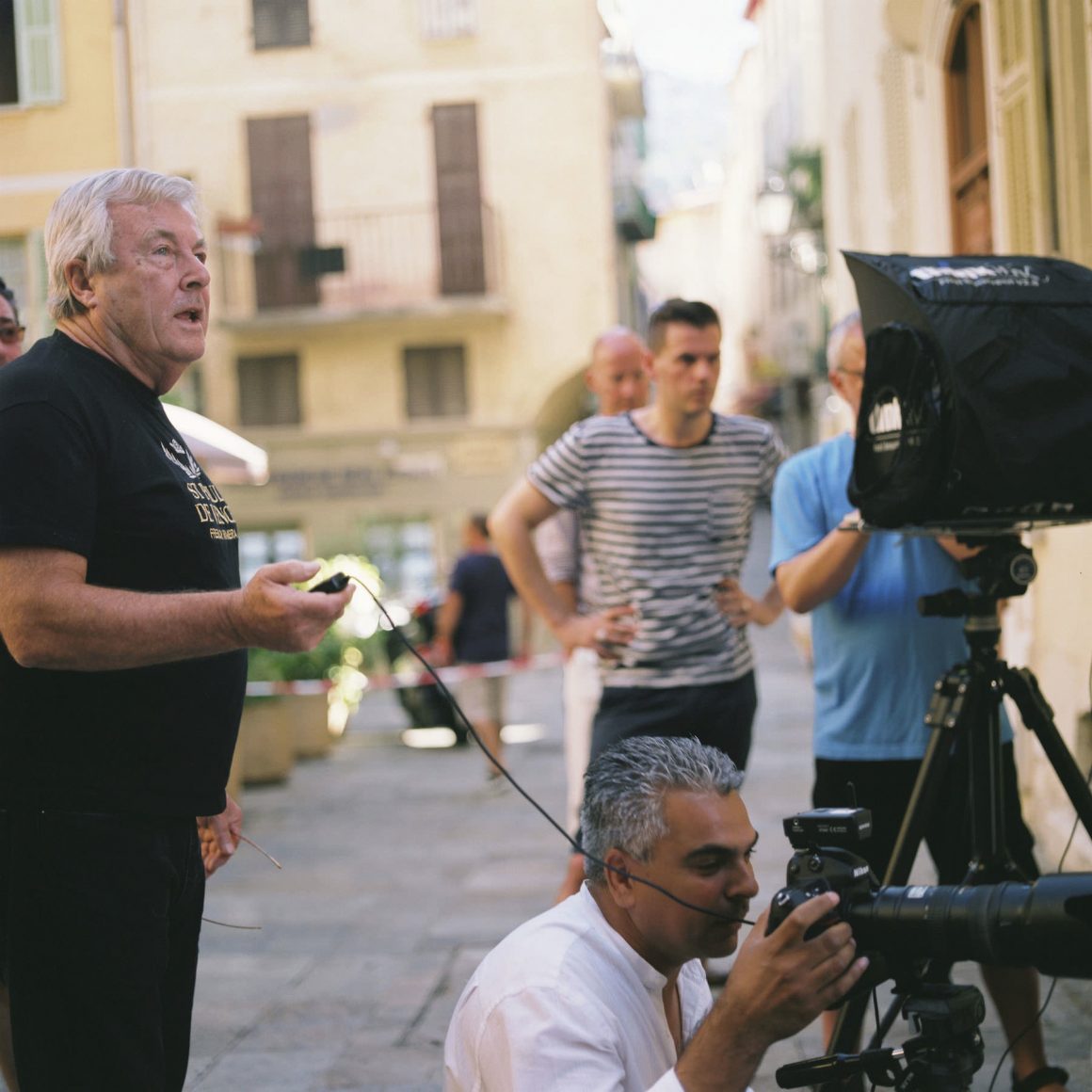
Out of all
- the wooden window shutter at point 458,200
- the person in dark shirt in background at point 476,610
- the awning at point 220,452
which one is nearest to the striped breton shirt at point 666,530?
the awning at point 220,452

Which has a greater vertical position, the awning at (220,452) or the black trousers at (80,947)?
the awning at (220,452)

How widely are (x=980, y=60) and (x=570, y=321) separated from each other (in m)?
10.1

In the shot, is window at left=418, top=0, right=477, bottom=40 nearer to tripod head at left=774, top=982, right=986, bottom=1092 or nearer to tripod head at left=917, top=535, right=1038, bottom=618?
tripod head at left=917, top=535, right=1038, bottom=618

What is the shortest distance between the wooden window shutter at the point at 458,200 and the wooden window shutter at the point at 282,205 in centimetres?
101

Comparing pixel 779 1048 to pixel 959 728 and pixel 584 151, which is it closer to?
pixel 959 728

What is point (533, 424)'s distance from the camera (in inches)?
733

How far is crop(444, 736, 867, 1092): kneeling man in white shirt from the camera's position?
199cm

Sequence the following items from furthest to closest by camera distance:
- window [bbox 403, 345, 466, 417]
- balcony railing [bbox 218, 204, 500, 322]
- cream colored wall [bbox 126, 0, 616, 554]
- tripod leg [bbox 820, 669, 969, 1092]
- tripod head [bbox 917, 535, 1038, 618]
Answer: window [bbox 403, 345, 466, 417] < balcony railing [bbox 218, 204, 500, 322] < cream colored wall [bbox 126, 0, 616, 554] < tripod leg [bbox 820, 669, 969, 1092] < tripod head [bbox 917, 535, 1038, 618]

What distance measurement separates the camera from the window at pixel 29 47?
446cm

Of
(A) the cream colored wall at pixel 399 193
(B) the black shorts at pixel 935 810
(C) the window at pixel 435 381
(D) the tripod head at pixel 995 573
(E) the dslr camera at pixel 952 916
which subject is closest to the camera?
(E) the dslr camera at pixel 952 916

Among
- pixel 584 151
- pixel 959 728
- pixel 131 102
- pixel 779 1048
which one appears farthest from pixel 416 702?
pixel 959 728

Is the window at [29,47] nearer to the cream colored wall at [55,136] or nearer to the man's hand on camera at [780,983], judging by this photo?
the cream colored wall at [55,136]

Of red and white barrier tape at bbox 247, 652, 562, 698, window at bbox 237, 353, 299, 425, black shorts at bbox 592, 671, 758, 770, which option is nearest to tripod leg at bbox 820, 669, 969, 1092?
black shorts at bbox 592, 671, 758, 770

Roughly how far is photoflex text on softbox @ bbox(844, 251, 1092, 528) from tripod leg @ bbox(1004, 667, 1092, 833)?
0.35m
